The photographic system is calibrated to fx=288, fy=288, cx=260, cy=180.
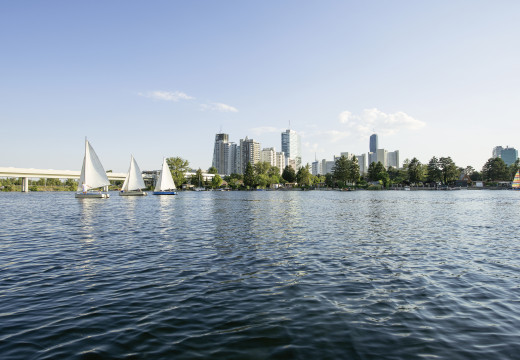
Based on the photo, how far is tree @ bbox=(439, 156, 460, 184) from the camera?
19400 centimetres

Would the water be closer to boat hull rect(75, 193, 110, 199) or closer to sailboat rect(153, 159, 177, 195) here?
boat hull rect(75, 193, 110, 199)

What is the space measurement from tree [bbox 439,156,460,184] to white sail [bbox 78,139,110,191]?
8027 inches

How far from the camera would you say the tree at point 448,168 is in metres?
194

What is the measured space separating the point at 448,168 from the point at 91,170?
20767cm

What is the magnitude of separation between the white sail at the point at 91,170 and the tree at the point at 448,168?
204m

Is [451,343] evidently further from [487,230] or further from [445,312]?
[487,230]

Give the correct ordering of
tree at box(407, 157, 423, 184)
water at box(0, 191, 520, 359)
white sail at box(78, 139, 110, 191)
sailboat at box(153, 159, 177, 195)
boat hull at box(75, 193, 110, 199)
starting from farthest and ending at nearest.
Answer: tree at box(407, 157, 423, 184)
sailboat at box(153, 159, 177, 195)
boat hull at box(75, 193, 110, 199)
white sail at box(78, 139, 110, 191)
water at box(0, 191, 520, 359)

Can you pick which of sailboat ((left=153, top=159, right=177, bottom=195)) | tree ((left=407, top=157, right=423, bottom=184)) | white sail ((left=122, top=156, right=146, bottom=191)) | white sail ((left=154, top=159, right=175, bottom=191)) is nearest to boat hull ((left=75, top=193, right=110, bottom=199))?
white sail ((left=122, top=156, right=146, bottom=191))

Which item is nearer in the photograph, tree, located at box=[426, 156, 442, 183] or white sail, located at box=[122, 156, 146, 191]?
white sail, located at box=[122, 156, 146, 191]

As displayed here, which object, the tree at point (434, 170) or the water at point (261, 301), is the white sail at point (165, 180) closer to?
the water at point (261, 301)

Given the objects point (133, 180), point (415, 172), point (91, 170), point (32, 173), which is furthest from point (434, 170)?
point (32, 173)

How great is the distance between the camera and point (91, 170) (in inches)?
3179

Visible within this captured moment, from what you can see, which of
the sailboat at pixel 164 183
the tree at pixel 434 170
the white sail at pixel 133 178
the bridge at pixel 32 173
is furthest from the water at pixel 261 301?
the tree at pixel 434 170

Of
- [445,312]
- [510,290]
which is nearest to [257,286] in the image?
[445,312]
